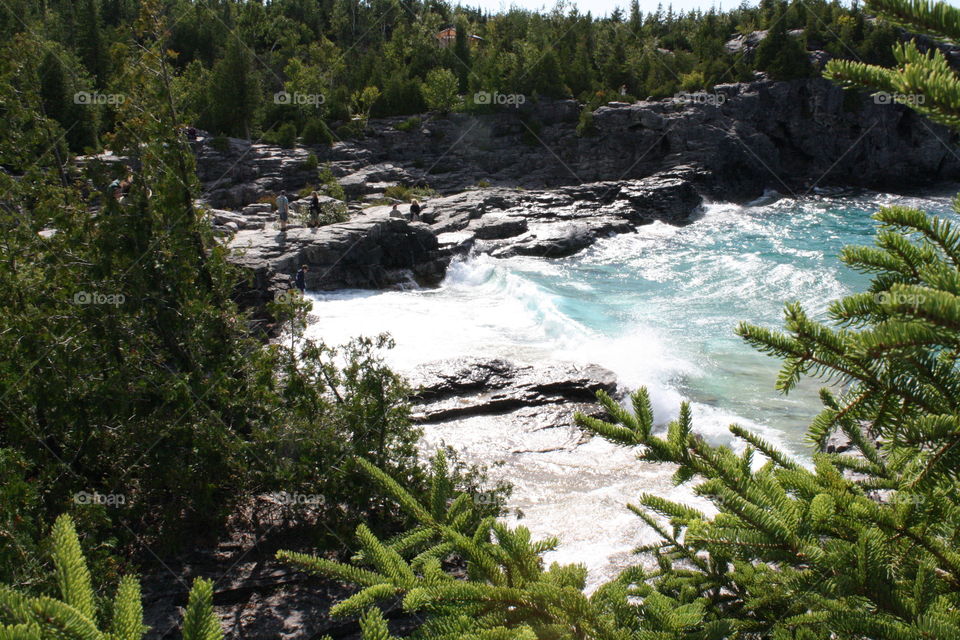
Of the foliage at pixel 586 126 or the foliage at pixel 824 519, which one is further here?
the foliage at pixel 586 126

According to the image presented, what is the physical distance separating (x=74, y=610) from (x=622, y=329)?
17.2 metres

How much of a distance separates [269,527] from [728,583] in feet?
16.3

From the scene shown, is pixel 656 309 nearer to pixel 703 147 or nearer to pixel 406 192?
pixel 406 192

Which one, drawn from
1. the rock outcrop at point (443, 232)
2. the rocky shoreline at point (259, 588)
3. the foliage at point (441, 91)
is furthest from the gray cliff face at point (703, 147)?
the rocky shoreline at point (259, 588)

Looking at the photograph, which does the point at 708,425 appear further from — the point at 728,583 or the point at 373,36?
the point at 373,36

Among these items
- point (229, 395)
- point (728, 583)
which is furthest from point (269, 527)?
point (728, 583)

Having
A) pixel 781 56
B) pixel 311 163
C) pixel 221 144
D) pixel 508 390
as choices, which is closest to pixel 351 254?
pixel 508 390

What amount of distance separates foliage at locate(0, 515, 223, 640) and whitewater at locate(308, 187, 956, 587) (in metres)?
1.66

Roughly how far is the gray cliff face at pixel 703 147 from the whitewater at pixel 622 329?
9.67 m

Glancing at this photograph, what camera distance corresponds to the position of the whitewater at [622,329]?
365 inches

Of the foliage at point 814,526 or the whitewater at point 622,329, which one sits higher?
the foliage at point 814,526

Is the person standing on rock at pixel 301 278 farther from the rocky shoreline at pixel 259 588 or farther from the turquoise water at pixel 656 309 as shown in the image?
the rocky shoreline at pixel 259 588

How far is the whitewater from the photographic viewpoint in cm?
927

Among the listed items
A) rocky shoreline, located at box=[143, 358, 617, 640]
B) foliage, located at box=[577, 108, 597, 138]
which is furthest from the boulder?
rocky shoreline, located at box=[143, 358, 617, 640]
